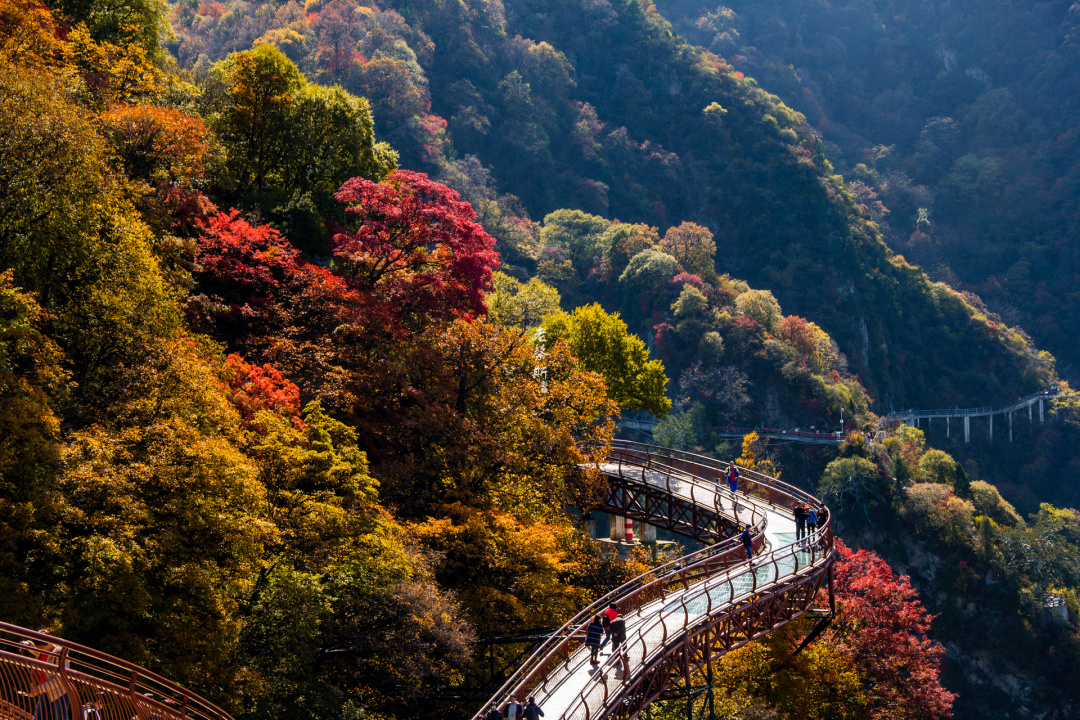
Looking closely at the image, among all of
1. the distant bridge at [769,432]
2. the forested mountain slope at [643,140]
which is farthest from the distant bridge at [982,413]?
the distant bridge at [769,432]

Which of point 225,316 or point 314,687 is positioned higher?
point 225,316

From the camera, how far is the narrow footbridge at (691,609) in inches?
635

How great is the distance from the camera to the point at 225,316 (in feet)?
87.5

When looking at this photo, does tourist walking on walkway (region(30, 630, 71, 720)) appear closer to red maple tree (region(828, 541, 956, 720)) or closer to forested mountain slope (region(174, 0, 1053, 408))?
red maple tree (region(828, 541, 956, 720))

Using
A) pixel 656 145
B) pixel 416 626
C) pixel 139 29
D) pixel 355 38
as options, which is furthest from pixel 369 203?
pixel 656 145

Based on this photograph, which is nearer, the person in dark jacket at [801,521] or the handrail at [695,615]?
the handrail at [695,615]

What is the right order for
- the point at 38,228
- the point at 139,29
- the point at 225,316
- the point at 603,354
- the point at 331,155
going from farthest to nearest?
the point at 603,354 < the point at 331,155 < the point at 139,29 < the point at 225,316 < the point at 38,228

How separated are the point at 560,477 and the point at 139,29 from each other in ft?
79.7

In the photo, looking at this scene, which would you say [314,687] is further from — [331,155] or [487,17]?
[487,17]

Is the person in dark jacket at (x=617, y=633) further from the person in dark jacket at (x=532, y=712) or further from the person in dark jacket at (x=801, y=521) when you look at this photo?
the person in dark jacket at (x=801, y=521)

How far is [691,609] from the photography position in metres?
19.3

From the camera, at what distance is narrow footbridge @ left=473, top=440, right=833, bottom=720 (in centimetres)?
1614

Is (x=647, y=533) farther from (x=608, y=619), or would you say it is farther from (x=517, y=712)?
(x=517, y=712)

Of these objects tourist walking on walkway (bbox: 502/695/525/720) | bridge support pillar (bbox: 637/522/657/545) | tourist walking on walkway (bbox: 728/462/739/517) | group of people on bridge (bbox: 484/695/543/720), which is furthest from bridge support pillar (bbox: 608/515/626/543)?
tourist walking on walkway (bbox: 502/695/525/720)
